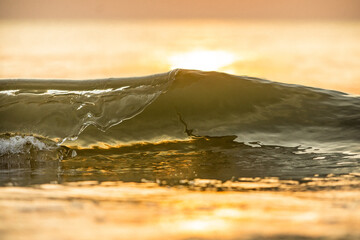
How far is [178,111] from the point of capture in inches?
249

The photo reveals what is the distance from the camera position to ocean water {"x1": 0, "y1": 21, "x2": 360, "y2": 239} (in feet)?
10.1

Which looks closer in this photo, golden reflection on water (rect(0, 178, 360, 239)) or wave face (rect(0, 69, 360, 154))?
golden reflection on water (rect(0, 178, 360, 239))

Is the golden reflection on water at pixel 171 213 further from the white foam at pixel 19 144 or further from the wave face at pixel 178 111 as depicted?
the wave face at pixel 178 111

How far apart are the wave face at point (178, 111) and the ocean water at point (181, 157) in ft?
0.05

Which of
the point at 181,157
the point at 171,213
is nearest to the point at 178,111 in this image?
the point at 181,157

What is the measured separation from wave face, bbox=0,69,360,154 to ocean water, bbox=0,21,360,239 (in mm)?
15

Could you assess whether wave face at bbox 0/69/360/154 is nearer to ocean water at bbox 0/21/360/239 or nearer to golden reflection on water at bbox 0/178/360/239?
ocean water at bbox 0/21/360/239

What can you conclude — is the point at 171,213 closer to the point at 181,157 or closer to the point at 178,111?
the point at 181,157

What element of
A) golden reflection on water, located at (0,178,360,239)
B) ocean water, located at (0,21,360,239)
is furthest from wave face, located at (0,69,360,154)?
golden reflection on water, located at (0,178,360,239)

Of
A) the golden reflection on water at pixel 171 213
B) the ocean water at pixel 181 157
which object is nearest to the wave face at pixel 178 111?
the ocean water at pixel 181 157

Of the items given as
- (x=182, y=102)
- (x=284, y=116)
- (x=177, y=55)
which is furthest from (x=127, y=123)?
(x=177, y=55)

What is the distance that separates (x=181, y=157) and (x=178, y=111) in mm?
1455

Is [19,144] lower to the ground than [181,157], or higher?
higher

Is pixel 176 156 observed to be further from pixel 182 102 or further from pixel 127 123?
pixel 182 102
